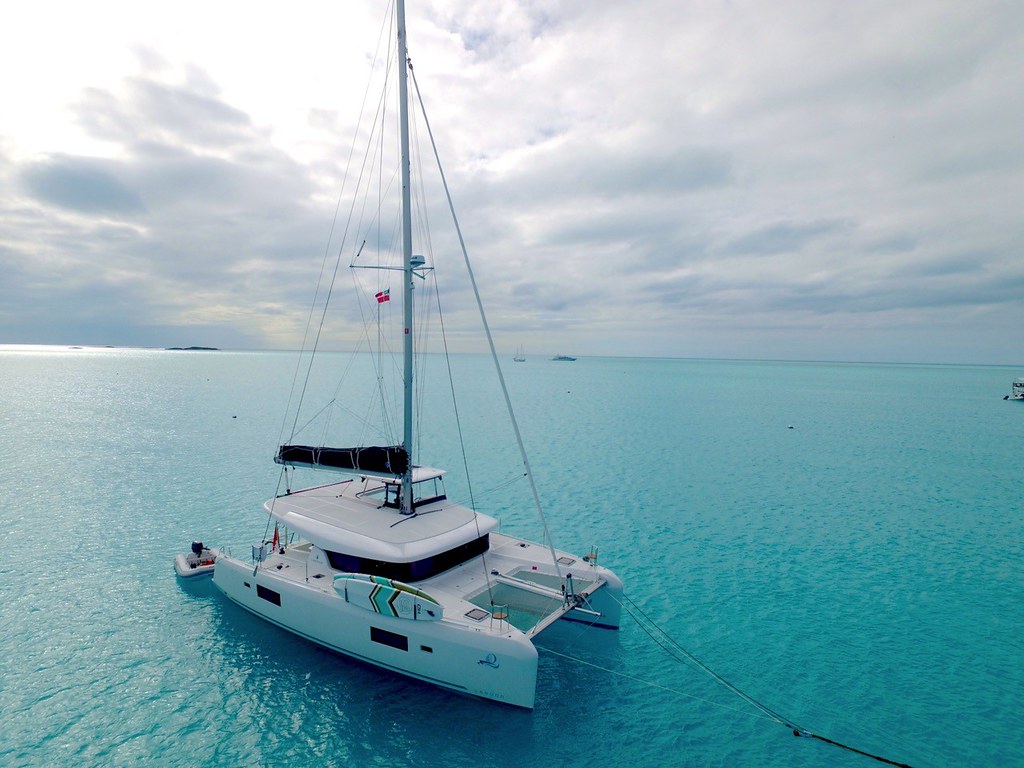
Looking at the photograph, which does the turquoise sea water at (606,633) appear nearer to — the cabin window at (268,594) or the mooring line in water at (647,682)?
the mooring line in water at (647,682)

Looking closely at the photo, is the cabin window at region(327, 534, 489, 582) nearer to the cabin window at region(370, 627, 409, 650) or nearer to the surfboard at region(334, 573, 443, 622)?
the surfboard at region(334, 573, 443, 622)

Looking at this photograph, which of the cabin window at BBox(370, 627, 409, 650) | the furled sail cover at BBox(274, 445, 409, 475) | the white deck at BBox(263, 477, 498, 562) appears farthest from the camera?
the furled sail cover at BBox(274, 445, 409, 475)

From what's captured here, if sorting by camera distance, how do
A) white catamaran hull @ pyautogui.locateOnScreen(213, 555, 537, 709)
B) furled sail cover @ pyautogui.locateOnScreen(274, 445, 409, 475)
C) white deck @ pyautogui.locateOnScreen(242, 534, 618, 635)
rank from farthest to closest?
1. furled sail cover @ pyautogui.locateOnScreen(274, 445, 409, 475)
2. white deck @ pyautogui.locateOnScreen(242, 534, 618, 635)
3. white catamaran hull @ pyautogui.locateOnScreen(213, 555, 537, 709)

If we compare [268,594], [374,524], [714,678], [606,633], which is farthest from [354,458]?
[714,678]

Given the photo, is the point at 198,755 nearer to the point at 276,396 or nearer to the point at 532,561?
the point at 532,561

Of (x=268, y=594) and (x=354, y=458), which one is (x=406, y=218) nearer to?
(x=354, y=458)

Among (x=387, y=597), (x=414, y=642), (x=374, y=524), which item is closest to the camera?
(x=414, y=642)

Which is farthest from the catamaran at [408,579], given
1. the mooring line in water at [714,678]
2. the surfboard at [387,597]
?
the mooring line in water at [714,678]

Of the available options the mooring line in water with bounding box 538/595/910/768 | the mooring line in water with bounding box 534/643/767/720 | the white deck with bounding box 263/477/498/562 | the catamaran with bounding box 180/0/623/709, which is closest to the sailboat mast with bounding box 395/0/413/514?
the catamaran with bounding box 180/0/623/709
